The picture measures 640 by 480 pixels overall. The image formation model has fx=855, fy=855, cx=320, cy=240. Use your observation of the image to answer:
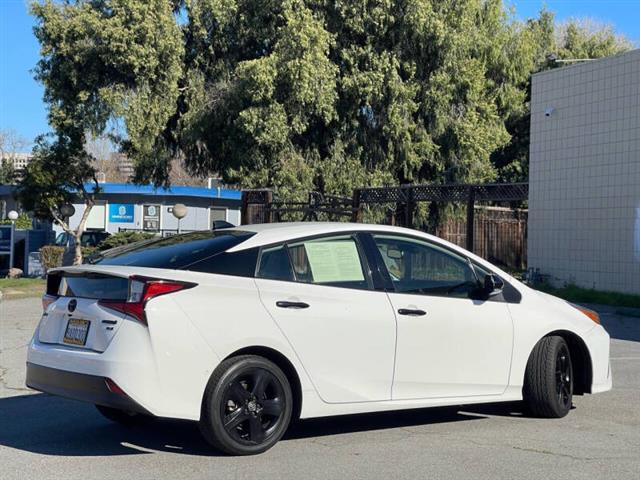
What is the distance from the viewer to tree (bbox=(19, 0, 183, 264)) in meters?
24.7

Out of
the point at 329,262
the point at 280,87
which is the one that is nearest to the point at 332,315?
the point at 329,262

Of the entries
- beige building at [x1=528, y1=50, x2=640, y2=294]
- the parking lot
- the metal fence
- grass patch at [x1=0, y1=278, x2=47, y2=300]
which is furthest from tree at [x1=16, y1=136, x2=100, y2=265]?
the parking lot

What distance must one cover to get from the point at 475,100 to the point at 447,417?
21108 mm

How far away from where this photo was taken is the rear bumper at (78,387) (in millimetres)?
5781

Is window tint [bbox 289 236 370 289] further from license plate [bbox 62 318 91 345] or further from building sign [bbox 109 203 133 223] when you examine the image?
building sign [bbox 109 203 133 223]

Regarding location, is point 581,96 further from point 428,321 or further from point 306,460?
point 306,460

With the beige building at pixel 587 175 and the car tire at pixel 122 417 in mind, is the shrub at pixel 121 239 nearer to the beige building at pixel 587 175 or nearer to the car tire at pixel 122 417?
the beige building at pixel 587 175

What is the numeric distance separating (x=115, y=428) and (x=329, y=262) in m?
2.34

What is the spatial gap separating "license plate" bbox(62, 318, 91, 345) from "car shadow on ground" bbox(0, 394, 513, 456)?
2.90 ft

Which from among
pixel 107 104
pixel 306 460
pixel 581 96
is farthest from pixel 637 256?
pixel 107 104

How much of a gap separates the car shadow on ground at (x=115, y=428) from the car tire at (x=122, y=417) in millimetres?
59

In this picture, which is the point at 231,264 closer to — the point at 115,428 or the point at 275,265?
the point at 275,265

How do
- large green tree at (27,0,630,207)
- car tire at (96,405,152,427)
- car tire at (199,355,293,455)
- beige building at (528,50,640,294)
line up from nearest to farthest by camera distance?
car tire at (199,355,293,455)
car tire at (96,405,152,427)
beige building at (528,50,640,294)
large green tree at (27,0,630,207)

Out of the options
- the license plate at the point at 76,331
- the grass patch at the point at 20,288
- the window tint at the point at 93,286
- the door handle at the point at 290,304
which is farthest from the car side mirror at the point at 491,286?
the grass patch at the point at 20,288
